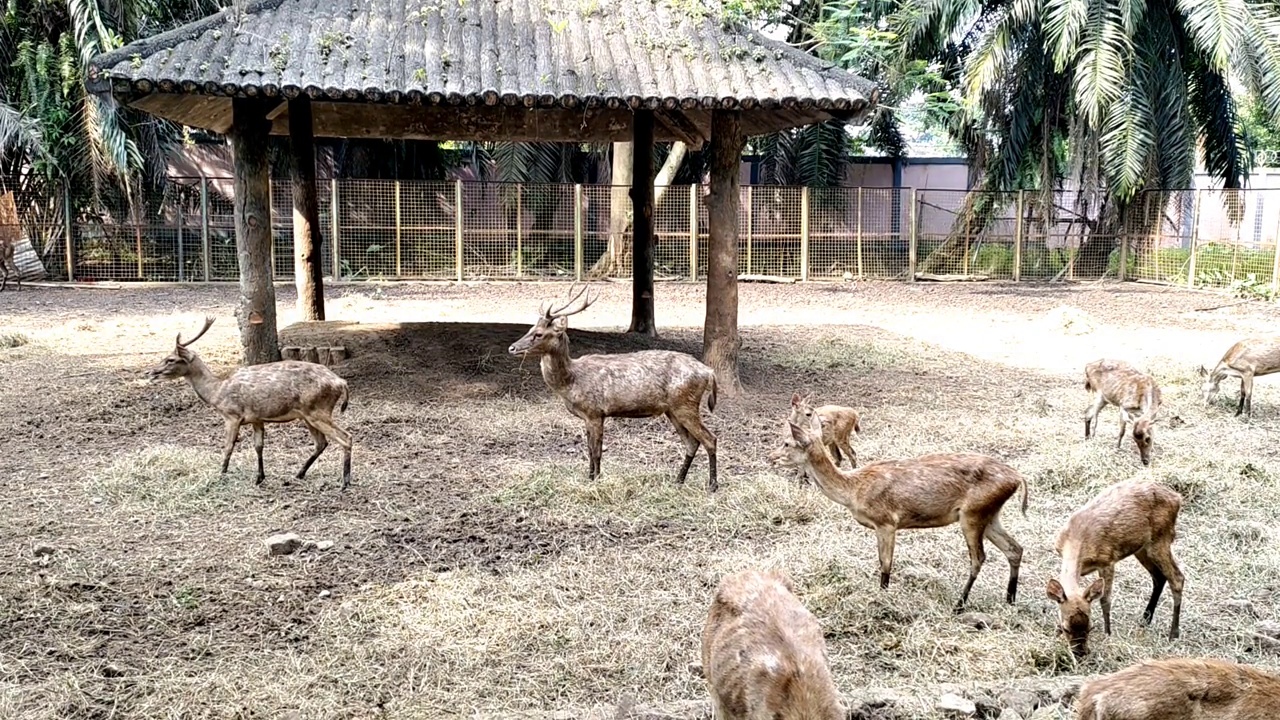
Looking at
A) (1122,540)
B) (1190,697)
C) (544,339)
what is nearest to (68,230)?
(544,339)

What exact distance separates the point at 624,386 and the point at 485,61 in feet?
13.5

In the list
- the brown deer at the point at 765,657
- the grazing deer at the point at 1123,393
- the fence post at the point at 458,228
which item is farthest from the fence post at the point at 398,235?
the brown deer at the point at 765,657

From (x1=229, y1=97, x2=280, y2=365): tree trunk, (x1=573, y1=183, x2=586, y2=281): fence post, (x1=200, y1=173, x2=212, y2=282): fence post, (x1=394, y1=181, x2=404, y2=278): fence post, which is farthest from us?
(x1=573, y1=183, x2=586, y2=281): fence post

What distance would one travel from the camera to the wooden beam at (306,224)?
1217 centimetres

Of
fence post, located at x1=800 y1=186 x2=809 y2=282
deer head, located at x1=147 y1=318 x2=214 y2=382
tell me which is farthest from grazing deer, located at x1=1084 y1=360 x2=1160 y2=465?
fence post, located at x1=800 y1=186 x2=809 y2=282

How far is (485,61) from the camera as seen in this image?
1027cm

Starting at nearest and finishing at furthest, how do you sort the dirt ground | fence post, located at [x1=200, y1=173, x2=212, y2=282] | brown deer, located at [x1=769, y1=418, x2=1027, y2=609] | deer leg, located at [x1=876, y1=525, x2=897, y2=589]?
the dirt ground
brown deer, located at [x1=769, y1=418, x2=1027, y2=609]
deer leg, located at [x1=876, y1=525, x2=897, y2=589]
fence post, located at [x1=200, y1=173, x2=212, y2=282]

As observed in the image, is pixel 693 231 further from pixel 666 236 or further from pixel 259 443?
pixel 259 443

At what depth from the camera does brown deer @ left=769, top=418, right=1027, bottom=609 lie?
5293 millimetres

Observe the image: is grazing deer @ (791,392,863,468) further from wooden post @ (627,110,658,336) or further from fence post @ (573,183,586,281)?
fence post @ (573,183,586,281)

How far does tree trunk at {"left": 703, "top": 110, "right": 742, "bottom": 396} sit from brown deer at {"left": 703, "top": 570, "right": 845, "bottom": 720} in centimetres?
644

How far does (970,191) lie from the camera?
78.2 feet

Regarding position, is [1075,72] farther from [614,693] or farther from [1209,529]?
[614,693]

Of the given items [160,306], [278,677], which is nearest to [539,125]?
[160,306]
